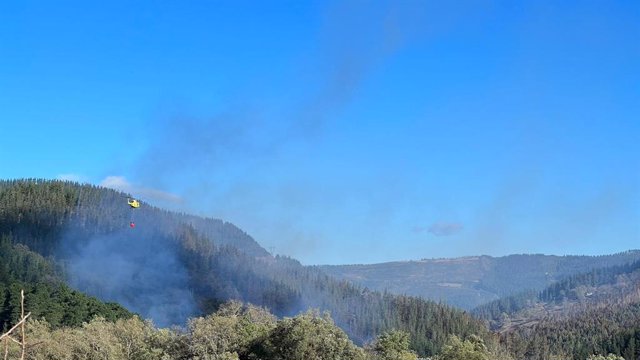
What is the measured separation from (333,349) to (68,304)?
87.8 m

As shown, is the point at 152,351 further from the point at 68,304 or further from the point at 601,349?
the point at 601,349

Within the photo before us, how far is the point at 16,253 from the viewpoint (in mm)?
192000

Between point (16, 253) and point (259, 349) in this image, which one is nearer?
point (259, 349)

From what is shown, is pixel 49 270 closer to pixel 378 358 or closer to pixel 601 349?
pixel 378 358

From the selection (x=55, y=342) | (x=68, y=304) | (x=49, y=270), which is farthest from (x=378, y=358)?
(x=49, y=270)

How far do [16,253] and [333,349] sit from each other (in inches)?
6572

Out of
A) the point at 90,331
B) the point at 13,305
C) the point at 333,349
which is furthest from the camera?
the point at 13,305

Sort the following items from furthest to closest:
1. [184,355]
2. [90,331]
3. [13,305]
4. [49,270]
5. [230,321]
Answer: [49,270] < [13,305] < [90,331] < [230,321] < [184,355]

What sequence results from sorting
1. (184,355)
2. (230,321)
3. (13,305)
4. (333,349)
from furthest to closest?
(13,305) < (230,321) < (184,355) < (333,349)

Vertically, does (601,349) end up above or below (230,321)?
below

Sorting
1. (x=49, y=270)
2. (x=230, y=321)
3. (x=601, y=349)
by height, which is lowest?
(x=601, y=349)

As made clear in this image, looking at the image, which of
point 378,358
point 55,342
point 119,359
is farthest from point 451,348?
point 55,342

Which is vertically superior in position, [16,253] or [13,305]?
[16,253]

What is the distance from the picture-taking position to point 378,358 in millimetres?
63438
